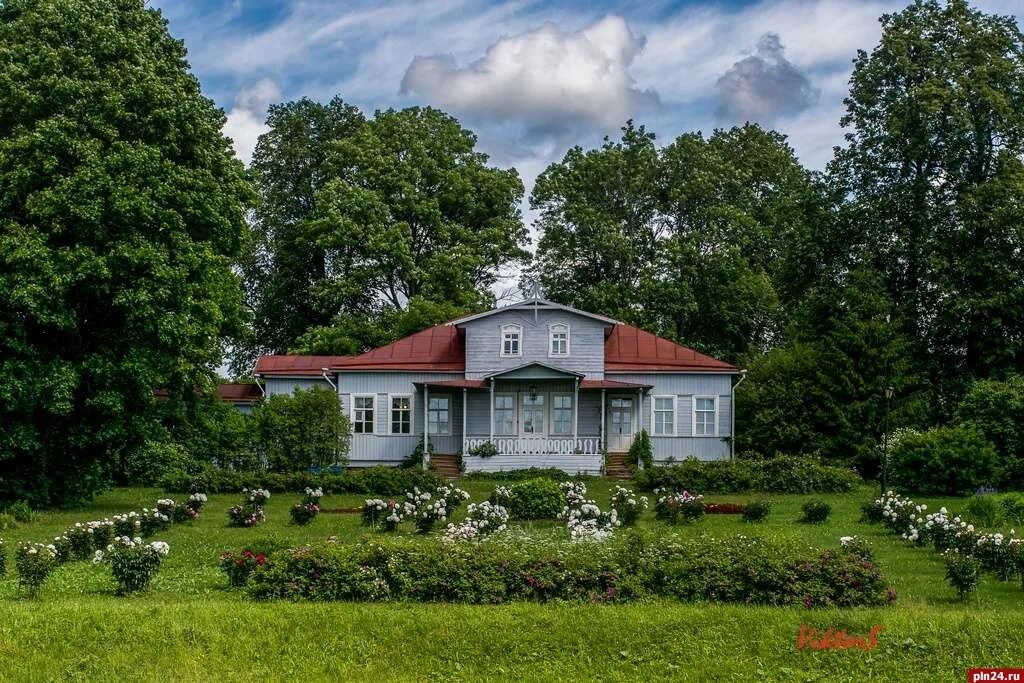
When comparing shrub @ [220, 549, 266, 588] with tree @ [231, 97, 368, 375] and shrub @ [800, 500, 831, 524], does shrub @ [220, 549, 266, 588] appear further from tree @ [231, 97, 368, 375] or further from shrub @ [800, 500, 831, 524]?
tree @ [231, 97, 368, 375]

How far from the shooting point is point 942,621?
11.7 meters

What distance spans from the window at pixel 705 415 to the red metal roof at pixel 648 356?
95cm

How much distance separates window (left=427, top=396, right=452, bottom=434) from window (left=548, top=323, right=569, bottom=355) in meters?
3.68

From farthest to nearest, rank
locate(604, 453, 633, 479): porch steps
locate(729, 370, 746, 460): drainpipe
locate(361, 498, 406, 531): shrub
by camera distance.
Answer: locate(729, 370, 746, 460): drainpipe → locate(604, 453, 633, 479): porch steps → locate(361, 498, 406, 531): shrub

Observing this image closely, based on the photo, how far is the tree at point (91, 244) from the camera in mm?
22625

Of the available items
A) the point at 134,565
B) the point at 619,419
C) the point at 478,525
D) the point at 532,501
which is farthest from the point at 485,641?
the point at 619,419

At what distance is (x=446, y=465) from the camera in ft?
110

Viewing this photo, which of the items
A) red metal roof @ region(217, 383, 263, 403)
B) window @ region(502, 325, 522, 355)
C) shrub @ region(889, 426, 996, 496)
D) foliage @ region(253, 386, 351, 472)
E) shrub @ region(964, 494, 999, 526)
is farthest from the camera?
red metal roof @ region(217, 383, 263, 403)

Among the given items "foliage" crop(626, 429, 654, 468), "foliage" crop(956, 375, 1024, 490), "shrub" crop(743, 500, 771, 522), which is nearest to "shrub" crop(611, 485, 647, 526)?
"shrub" crop(743, 500, 771, 522)

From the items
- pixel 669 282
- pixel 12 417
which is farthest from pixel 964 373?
pixel 12 417

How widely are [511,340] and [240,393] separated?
1022 cm

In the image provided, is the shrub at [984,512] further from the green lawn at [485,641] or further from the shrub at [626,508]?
the green lawn at [485,641]

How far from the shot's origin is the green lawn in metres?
11.2

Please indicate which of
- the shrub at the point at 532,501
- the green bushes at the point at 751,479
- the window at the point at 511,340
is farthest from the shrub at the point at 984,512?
the window at the point at 511,340
